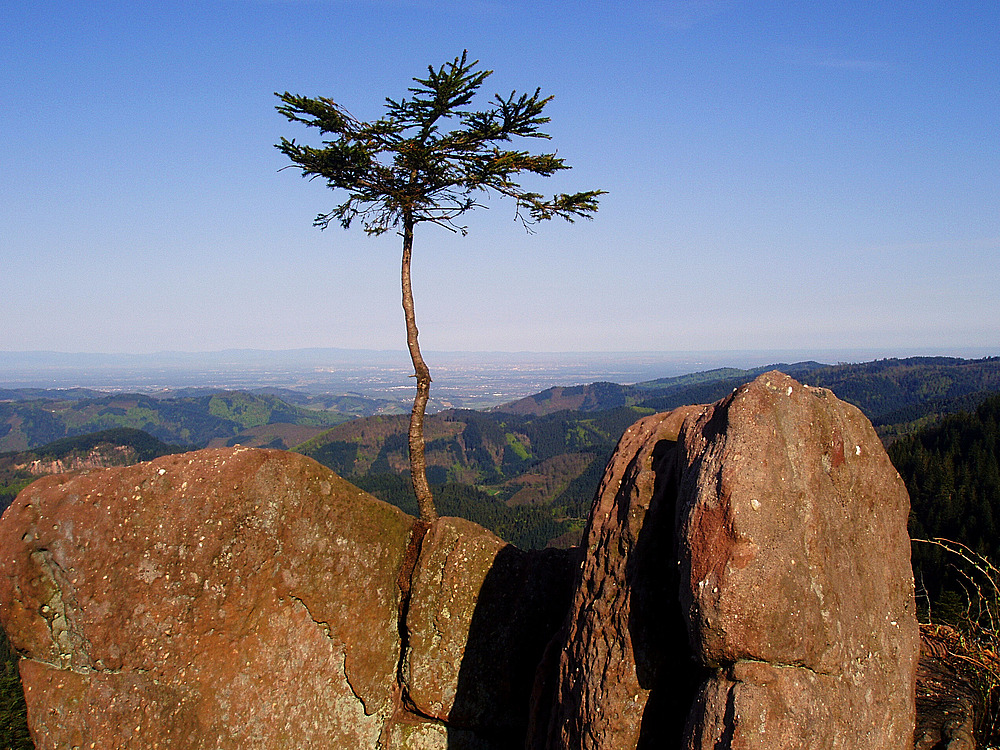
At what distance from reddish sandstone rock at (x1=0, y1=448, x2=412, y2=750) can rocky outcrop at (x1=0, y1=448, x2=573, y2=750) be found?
2cm

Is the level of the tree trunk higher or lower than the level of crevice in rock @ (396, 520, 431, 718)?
higher

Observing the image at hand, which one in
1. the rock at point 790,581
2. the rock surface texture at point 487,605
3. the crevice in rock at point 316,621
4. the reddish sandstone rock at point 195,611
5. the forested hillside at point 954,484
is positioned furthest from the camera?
the forested hillside at point 954,484

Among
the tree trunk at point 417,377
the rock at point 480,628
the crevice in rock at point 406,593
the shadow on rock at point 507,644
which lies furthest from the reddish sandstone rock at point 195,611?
the tree trunk at point 417,377

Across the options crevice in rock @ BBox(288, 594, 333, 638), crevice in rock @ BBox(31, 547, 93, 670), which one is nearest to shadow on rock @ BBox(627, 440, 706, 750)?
crevice in rock @ BBox(288, 594, 333, 638)

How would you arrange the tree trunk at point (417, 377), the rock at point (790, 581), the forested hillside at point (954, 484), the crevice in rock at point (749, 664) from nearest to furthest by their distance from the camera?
the rock at point (790, 581)
the crevice in rock at point (749, 664)
the tree trunk at point (417, 377)
the forested hillside at point (954, 484)

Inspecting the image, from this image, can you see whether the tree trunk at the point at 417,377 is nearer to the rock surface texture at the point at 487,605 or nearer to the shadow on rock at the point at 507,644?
the rock surface texture at the point at 487,605

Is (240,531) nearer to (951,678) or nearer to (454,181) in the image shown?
(454,181)

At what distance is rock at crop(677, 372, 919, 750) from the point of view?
6.89m

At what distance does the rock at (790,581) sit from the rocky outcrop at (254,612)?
516cm

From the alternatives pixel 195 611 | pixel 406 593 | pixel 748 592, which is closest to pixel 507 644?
pixel 406 593

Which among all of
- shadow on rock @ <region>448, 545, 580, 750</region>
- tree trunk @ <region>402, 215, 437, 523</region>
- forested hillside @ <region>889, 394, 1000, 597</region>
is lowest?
forested hillside @ <region>889, 394, 1000, 597</region>

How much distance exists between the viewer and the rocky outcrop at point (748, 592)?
694 cm

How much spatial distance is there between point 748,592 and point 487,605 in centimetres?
607

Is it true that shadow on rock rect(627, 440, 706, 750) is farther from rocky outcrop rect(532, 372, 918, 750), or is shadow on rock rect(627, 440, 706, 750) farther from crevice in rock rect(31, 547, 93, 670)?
crevice in rock rect(31, 547, 93, 670)
